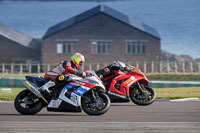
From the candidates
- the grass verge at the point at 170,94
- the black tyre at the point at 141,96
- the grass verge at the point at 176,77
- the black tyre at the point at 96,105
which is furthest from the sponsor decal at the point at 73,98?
the grass verge at the point at 176,77

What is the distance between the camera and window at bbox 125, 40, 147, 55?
47969mm

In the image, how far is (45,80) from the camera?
11.1 m

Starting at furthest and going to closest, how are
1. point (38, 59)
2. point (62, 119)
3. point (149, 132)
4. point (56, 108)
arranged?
1. point (38, 59)
2. point (56, 108)
3. point (62, 119)
4. point (149, 132)

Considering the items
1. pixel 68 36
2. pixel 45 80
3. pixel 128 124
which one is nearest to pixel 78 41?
pixel 68 36

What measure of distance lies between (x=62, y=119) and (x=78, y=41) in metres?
38.7

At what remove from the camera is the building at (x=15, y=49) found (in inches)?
2013

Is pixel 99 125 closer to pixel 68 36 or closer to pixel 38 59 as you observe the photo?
pixel 68 36

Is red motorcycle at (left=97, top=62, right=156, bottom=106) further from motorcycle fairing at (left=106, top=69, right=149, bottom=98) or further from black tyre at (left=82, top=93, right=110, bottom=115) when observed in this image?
black tyre at (left=82, top=93, right=110, bottom=115)

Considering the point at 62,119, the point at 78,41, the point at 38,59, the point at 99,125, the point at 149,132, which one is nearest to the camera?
the point at 149,132

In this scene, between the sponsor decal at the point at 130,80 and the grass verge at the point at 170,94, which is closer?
the sponsor decal at the point at 130,80

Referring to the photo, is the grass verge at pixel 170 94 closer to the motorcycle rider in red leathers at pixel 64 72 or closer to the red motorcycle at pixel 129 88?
the red motorcycle at pixel 129 88

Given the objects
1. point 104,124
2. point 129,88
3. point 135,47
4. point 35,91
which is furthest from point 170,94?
point 135,47

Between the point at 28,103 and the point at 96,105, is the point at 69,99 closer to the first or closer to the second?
the point at 96,105

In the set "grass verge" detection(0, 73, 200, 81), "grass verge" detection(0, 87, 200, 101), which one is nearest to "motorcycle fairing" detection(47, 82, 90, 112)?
"grass verge" detection(0, 87, 200, 101)
